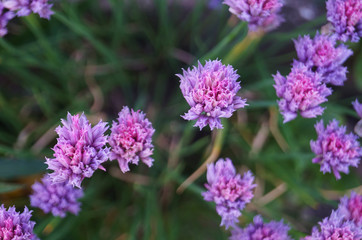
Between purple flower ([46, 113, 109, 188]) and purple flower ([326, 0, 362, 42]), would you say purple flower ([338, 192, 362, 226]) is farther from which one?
purple flower ([46, 113, 109, 188])

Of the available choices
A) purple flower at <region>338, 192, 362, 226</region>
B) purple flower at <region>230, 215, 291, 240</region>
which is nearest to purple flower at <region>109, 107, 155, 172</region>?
purple flower at <region>230, 215, 291, 240</region>

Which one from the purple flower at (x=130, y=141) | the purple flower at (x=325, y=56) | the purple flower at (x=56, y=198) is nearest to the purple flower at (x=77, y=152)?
the purple flower at (x=130, y=141)

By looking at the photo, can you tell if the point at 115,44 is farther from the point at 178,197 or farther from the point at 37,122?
the point at 178,197

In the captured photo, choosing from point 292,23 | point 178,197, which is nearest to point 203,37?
point 292,23

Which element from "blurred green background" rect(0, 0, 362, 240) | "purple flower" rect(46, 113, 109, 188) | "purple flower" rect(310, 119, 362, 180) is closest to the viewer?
"purple flower" rect(46, 113, 109, 188)

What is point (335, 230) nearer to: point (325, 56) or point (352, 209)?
point (352, 209)

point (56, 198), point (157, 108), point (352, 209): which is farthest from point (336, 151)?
point (157, 108)
